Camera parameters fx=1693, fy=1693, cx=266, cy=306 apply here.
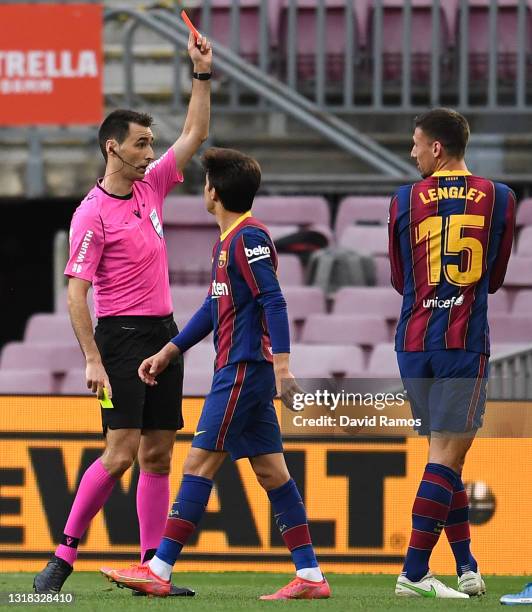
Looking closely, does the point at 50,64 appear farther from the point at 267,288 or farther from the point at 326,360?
the point at 267,288

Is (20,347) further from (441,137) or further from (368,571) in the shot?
(441,137)

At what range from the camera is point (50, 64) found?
444 inches

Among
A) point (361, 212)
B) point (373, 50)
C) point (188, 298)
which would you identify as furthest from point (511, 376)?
point (373, 50)

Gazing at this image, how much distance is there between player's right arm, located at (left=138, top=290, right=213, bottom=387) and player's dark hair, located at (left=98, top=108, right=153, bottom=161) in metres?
0.81

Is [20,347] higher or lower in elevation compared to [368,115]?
lower

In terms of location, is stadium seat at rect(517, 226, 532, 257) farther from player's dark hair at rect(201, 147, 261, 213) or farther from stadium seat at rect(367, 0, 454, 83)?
player's dark hair at rect(201, 147, 261, 213)

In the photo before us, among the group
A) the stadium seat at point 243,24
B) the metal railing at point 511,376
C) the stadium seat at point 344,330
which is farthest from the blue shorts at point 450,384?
the stadium seat at point 243,24

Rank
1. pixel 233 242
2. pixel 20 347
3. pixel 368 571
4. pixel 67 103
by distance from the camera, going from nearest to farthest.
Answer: pixel 233 242 < pixel 368 571 < pixel 20 347 < pixel 67 103

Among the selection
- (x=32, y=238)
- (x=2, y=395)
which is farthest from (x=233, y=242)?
(x=32, y=238)

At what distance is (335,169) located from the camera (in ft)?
38.8

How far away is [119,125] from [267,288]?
1047mm

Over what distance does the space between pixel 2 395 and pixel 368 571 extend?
1.85 metres

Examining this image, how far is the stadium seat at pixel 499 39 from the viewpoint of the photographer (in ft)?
38.3

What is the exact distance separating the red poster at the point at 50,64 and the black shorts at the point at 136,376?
16.5 feet
